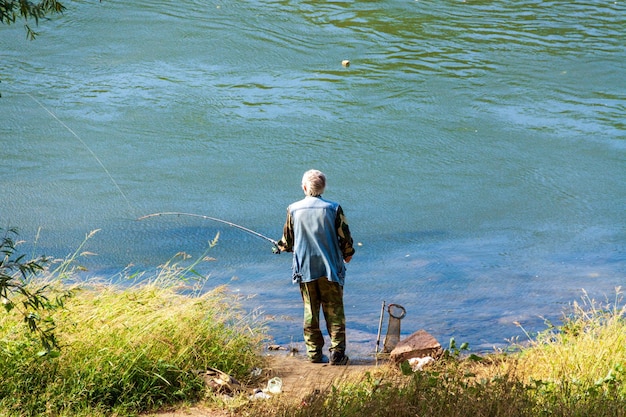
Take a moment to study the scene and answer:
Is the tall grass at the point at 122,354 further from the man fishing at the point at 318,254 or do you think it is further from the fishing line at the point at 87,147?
the fishing line at the point at 87,147

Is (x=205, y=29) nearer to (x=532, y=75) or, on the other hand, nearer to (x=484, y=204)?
(x=532, y=75)

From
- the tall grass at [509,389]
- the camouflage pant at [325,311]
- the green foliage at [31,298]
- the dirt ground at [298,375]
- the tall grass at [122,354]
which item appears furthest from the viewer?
the camouflage pant at [325,311]

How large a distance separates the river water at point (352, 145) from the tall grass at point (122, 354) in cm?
92

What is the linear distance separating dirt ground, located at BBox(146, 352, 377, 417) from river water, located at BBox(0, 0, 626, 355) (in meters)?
0.54

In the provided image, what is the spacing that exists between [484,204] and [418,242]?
4.54 feet

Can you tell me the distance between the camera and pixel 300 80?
1418cm

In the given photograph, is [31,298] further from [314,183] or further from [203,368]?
[314,183]

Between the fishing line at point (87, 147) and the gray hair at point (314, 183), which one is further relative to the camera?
the fishing line at point (87, 147)

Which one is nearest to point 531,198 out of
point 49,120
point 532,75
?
point 532,75

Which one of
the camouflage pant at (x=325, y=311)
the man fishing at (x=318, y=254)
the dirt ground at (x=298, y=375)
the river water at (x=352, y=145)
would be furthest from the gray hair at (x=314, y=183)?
the dirt ground at (x=298, y=375)

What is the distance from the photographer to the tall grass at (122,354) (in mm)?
5238

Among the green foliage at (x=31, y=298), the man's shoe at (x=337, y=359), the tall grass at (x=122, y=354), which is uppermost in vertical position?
the green foliage at (x=31, y=298)

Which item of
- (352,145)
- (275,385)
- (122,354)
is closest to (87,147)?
(352,145)

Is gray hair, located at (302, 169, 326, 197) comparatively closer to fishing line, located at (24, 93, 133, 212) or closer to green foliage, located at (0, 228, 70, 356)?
green foliage, located at (0, 228, 70, 356)
